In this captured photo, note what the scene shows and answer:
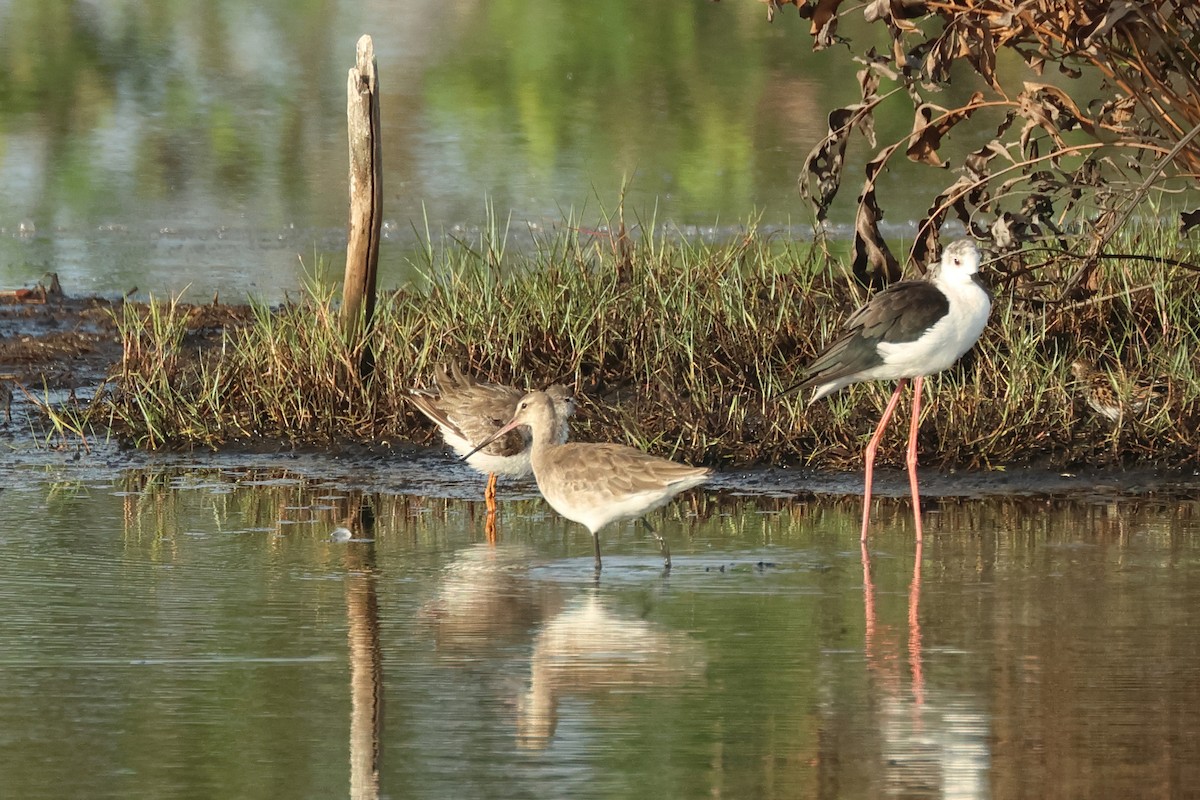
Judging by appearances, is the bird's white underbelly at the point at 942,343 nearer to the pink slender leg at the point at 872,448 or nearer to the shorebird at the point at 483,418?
the pink slender leg at the point at 872,448

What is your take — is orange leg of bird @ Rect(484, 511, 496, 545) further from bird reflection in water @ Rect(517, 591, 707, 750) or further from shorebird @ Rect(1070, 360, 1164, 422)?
shorebird @ Rect(1070, 360, 1164, 422)

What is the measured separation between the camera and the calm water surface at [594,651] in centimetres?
591

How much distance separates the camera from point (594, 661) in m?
7.09

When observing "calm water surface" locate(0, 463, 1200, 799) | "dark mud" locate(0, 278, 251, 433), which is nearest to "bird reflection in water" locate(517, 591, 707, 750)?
"calm water surface" locate(0, 463, 1200, 799)

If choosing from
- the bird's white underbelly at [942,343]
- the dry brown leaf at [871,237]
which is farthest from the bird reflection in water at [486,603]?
the dry brown leaf at [871,237]

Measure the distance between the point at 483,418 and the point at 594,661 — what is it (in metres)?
→ 3.54

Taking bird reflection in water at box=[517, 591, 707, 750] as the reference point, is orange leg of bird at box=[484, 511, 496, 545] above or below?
above

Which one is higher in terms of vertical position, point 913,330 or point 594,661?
point 913,330

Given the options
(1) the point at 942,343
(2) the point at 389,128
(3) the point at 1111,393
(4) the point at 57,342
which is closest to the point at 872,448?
(1) the point at 942,343

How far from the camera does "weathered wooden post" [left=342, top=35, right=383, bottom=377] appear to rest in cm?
1198

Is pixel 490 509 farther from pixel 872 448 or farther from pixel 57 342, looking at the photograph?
pixel 57 342

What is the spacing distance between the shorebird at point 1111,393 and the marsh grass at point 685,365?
6 cm

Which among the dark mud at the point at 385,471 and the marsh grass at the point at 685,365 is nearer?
the dark mud at the point at 385,471

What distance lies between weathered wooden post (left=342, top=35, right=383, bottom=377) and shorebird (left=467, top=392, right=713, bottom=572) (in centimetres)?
322
